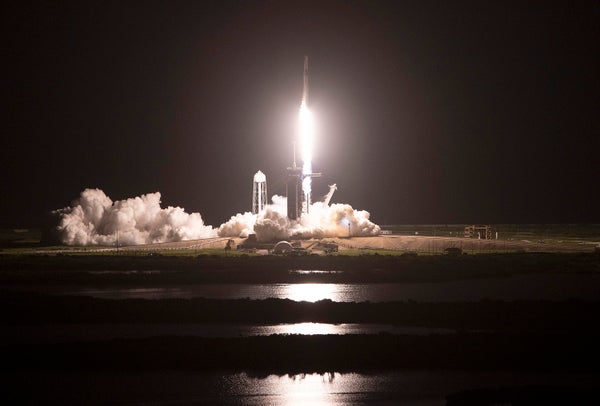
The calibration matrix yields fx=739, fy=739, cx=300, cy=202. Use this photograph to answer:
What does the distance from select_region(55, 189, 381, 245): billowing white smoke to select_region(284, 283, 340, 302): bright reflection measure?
3011 centimetres

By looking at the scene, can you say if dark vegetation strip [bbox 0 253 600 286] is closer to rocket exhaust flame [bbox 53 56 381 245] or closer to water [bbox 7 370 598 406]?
rocket exhaust flame [bbox 53 56 381 245]

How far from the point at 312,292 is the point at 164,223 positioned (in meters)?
50.7

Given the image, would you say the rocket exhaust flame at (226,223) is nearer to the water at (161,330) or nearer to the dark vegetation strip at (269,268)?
the dark vegetation strip at (269,268)

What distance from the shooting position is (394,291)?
146 feet

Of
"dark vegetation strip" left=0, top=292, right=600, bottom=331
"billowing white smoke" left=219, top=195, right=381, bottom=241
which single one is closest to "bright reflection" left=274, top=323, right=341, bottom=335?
"dark vegetation strip" left=0, top=292, right=600, bottom=331

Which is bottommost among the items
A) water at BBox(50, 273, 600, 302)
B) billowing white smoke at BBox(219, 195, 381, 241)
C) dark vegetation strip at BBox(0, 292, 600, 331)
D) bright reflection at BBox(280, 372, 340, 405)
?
bright reflection at BBox(280, 372, 340, 405)

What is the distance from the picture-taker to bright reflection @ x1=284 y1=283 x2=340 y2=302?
41.9 m

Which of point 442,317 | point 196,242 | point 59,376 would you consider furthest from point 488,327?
point 196,242

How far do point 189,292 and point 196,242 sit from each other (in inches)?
1552

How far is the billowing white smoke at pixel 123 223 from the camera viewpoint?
8812 centimetres

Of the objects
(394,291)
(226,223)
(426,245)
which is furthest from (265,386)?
(226,223)

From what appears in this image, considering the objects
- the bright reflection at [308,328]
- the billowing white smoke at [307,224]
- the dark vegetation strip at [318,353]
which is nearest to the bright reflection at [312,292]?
the bright reflection at [308,328]

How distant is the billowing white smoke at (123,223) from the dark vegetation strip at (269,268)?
20.8 m

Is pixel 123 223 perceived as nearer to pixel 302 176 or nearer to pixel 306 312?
pixel 302 176
